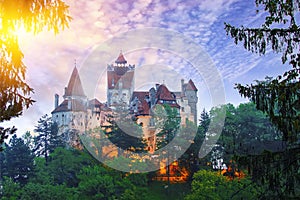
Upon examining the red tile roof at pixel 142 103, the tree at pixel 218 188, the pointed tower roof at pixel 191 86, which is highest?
the pointed tower roof at pixel 191 86

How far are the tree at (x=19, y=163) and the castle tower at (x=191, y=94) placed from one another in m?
29.4

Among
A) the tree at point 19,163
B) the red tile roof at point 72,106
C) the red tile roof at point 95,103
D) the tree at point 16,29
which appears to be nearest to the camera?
the tree at point 16,29

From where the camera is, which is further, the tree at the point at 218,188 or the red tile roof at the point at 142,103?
the red tile roof at the point at 142,103

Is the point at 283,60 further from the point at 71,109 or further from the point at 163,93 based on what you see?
the point at 71,109

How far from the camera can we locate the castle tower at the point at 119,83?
5959 centimetres

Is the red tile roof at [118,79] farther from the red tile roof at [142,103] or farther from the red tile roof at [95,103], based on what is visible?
the red tile roof at [142,103]

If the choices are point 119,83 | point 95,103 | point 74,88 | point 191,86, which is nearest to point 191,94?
point 191,86

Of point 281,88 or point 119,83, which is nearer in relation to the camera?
point 281,88

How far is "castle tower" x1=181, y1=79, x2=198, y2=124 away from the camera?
188 ft

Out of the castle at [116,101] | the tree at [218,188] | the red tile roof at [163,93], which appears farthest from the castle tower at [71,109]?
the tree at [218,188]

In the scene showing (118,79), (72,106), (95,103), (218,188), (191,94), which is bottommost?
(218,188)

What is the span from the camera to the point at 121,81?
6059 centimetres

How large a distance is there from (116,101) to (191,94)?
12597mm

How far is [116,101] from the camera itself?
5828 cm
